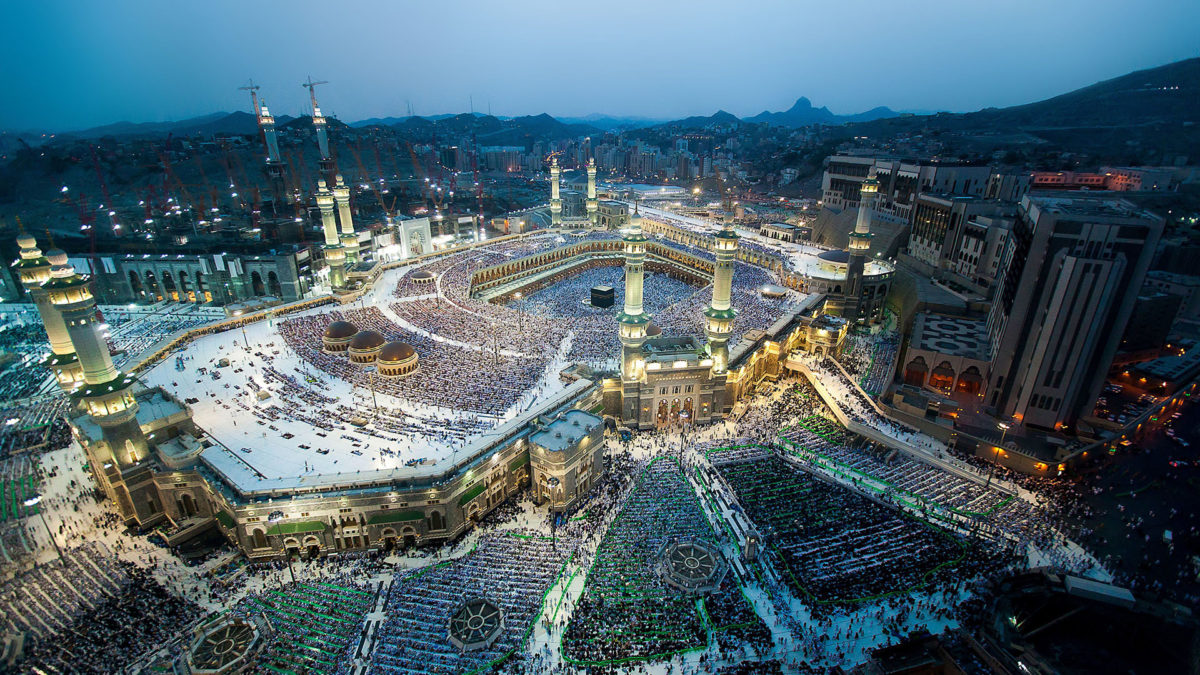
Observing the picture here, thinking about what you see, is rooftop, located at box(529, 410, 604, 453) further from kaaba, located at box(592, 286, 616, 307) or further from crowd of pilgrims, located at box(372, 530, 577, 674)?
kaaba, located at box(592, 286, 616, 307)

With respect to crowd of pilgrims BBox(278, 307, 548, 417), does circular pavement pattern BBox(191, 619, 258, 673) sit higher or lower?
lower

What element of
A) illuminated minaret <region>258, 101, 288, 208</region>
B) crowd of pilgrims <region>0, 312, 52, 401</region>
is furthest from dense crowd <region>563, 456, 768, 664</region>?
illuminated minaret <region>258, 101, 288, 208</region>

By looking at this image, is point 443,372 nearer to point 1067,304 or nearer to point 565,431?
point 565,431

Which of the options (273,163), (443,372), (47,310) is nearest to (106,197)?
(273,163)

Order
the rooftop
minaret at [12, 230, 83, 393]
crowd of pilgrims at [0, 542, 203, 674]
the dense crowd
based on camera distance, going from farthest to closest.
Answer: minaret at [12, 230, 83, 393], the rooftop, the dense crowd, crowd of pilgrims at [0, 542, 203, 674]

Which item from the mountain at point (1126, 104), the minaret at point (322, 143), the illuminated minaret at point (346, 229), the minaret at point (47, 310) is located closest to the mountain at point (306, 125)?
the minaret at point (322, 143)

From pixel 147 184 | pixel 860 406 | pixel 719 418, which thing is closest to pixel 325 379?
pixel 719 418

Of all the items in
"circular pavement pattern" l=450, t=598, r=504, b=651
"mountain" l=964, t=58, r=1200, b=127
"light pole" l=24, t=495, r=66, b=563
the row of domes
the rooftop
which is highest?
"mountain" l=964, t=58, r=1200, b=127
